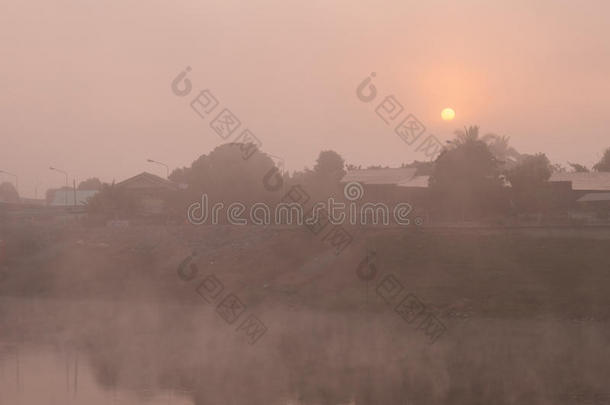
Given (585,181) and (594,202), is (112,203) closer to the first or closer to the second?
(594,202)

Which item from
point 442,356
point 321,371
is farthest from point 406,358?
point 321,371

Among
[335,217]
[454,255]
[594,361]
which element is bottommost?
[594,361]

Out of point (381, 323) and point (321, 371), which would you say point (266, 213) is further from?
point (321, 371)

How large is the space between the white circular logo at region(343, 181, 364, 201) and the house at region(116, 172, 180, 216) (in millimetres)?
23128

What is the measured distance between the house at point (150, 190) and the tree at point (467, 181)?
42.3 meters

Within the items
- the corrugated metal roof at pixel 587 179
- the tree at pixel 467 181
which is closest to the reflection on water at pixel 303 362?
the tree at pixel 467 181

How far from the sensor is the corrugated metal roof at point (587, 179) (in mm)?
74812

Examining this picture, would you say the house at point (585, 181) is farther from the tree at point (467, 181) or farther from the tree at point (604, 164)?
the tree at point (604, 164)

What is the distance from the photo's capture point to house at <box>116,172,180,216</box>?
93062 mm

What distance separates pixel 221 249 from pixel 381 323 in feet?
67.7

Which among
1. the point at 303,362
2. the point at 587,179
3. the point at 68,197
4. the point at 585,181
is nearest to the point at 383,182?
the point at 585,181

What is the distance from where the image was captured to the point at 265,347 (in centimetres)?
3356

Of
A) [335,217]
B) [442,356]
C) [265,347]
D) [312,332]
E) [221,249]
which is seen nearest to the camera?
[442,356]

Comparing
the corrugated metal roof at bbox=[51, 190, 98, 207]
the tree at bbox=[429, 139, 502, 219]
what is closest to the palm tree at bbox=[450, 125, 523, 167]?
the tree at bbox=[429, 139, 502, 219]
